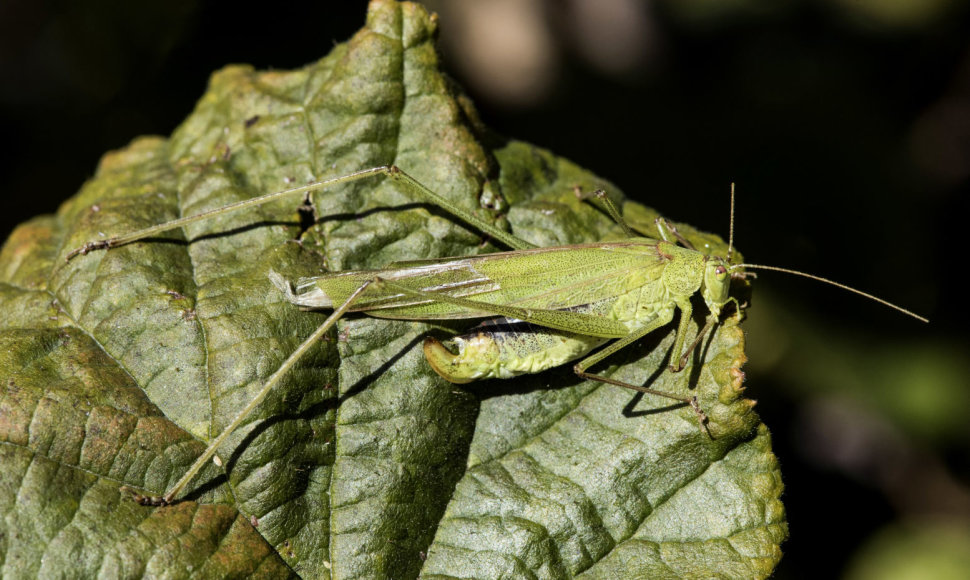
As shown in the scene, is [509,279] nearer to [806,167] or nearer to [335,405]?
[335,405]

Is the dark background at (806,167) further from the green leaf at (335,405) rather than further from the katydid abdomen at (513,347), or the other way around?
the katydid abdomen at (513,347)

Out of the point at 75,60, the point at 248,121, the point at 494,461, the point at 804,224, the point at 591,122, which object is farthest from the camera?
the point at 591,122

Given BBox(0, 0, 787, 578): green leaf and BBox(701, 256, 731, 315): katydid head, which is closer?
BBox(0, 0, 787, 578): green leaf

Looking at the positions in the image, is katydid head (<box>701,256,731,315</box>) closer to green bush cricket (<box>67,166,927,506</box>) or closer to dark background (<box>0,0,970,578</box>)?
green bush cricket (<box>67,166,927,506</box>)

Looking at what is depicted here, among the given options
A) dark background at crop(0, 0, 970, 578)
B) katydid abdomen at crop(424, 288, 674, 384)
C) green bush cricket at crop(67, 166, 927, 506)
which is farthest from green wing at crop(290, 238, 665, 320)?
dark background at crop(0, 0, 970, 578)

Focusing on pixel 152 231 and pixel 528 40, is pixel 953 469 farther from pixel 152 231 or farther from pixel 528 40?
pixel 152 231

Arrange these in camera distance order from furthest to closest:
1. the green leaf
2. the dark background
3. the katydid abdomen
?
the dark background < the katydid abdomen < the green leaf

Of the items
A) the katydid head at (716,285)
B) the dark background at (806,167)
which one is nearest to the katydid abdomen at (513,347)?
the katydid head at (716,285)

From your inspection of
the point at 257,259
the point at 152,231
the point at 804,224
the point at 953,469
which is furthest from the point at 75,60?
the point at 953,469
